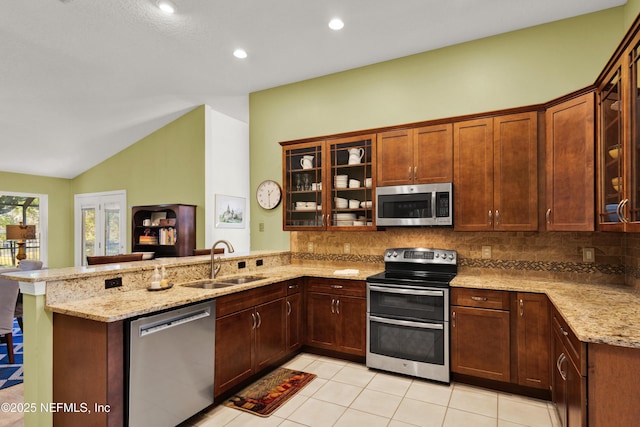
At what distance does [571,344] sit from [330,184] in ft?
8.65

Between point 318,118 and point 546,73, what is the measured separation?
98.2 inches

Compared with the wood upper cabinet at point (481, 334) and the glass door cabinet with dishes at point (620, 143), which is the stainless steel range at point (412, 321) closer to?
the wood upper cabinet at point (481, 334)

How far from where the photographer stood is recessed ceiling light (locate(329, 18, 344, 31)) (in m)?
3.25

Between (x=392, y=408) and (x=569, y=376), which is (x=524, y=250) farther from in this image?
(x=392, y=408)

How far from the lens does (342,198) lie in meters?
3.97

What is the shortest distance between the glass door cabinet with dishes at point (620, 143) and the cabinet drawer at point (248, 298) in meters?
2.60

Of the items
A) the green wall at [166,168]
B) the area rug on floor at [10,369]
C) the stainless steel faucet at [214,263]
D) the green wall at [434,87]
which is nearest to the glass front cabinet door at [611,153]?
the green wall at [434,87]

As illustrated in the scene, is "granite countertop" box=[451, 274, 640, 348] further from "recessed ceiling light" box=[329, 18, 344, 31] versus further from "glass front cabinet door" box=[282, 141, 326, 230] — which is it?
"recessed ceiling light" box=[329, 18, 344, 31]

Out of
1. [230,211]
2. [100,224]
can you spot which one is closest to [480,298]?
[230,211]

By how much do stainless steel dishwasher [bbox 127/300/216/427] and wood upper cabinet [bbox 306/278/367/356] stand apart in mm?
1328

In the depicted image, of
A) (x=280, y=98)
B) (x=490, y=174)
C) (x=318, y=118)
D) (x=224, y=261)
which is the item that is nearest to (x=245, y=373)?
(x=224, y=261)

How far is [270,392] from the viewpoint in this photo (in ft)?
9.50

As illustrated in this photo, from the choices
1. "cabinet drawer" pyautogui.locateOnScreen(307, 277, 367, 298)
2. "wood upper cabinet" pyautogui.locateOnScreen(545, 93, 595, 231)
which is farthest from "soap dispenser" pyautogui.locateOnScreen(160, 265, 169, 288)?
"wood upper cabinet" pyautogui.locateOnScreen(545, 93, 595, 231)

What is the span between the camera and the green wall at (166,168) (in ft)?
19.4
